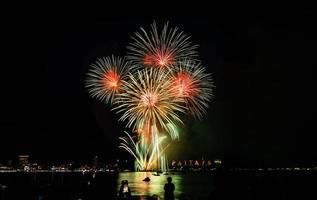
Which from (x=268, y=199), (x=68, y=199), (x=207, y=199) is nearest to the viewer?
(x=268, y=199)

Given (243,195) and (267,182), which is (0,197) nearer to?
(243,195)

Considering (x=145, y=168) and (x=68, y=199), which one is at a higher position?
(x=145, y=168)

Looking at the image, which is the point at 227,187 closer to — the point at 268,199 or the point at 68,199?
the point at 268,199

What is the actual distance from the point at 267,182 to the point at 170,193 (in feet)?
12.7

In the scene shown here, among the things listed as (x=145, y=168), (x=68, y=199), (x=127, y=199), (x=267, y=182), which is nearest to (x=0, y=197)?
(x=68, y=199)

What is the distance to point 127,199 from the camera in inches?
A: 829

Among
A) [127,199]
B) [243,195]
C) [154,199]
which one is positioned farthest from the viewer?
[154,199]

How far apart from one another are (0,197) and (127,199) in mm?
8078

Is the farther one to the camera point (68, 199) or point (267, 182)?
point (68, 199)

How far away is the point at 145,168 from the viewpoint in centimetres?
5416

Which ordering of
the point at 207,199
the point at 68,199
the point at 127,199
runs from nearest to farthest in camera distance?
the point at 207,199
the point at 127,199
the point at 68,199

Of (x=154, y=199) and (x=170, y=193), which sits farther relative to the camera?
(x=154, y=199)

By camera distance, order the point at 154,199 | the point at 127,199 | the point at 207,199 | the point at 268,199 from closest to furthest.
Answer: the point at 268,199 → the point at 207,199 → the point at 127,199 → the point at 154,199

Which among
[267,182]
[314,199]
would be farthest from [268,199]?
[314,199]
